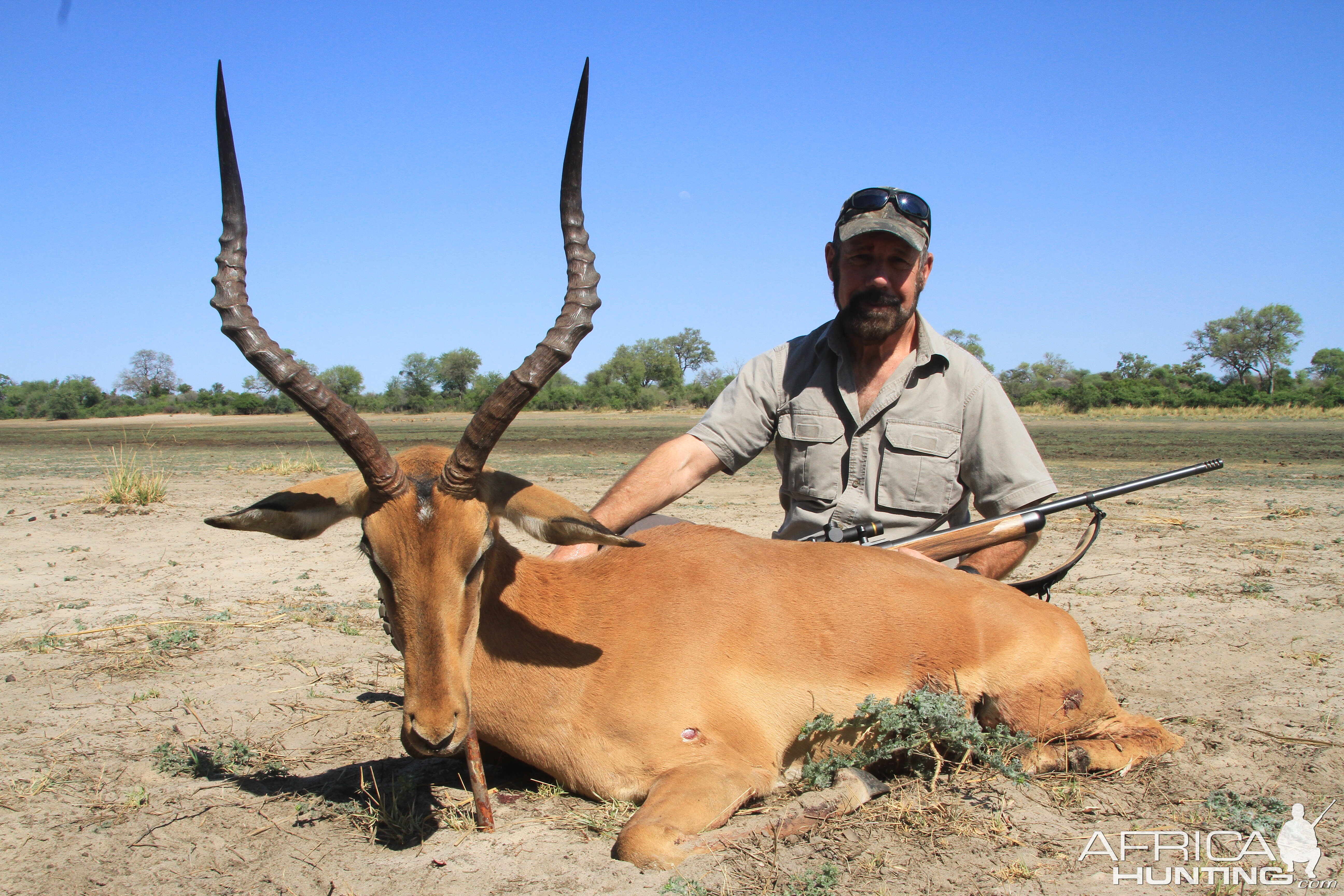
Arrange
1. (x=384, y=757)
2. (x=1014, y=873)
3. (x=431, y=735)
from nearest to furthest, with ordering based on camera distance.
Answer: (x=431, y=735) → (x=1014, y=873) → (x=384, y=757)

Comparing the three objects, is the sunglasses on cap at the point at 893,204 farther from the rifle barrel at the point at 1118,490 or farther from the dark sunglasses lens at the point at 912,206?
the rifle barrel at the point at 1118,490

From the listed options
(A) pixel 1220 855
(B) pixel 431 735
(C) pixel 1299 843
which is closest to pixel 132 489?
(B) pixel 431 735

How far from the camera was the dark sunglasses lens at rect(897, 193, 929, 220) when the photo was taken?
601 cm

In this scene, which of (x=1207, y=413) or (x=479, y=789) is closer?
(x=479, y=789)

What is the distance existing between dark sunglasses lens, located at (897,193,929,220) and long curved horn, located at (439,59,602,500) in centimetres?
290

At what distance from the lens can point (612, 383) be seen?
87562mm

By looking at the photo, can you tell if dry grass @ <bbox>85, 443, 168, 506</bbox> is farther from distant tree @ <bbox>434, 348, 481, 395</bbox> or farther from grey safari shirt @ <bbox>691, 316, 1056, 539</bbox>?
distant tree @ <bbox>434, 348, 481, 395</bbox>

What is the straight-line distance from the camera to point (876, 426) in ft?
19.5

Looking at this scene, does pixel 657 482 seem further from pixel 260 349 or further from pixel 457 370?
pixel 457 370

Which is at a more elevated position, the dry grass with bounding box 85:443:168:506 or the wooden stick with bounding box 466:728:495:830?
the dry grass with bounding box 85:443:168:506

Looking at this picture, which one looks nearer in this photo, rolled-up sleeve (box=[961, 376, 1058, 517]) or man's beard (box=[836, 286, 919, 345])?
rolled-up sleeve (box=[961, 376, 1058, 517])

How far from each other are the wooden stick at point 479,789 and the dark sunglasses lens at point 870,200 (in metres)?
4.34

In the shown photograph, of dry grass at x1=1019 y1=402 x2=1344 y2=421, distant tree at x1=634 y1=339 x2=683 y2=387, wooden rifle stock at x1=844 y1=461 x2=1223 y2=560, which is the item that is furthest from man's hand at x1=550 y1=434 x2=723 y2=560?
distant tree at x1=634 y1=339 x2=683 y2=387

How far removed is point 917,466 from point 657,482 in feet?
5.73
